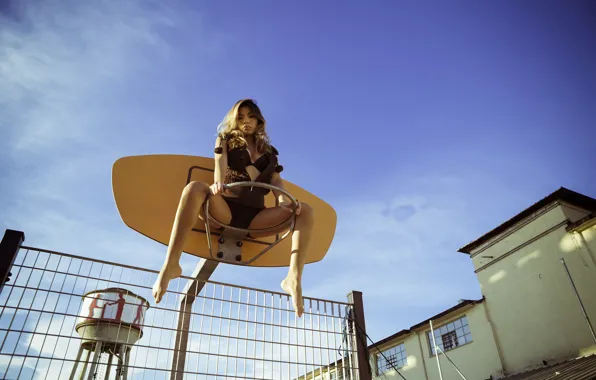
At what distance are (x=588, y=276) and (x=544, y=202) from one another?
3.12m

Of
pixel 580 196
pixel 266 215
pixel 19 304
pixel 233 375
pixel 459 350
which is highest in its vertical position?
pixel 580 196

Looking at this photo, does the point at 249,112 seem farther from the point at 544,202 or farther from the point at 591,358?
the point at 544,202

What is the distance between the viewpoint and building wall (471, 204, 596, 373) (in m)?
13.0

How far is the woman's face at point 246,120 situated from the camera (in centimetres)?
338

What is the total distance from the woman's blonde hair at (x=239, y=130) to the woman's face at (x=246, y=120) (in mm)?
23

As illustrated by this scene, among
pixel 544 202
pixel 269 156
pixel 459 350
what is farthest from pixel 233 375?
pixel 459 350

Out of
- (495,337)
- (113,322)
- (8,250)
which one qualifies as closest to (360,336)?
(113,322)

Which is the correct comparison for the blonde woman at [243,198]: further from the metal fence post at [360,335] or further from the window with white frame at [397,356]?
Answer: the window with white frame at [397,356]

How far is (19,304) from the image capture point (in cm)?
259

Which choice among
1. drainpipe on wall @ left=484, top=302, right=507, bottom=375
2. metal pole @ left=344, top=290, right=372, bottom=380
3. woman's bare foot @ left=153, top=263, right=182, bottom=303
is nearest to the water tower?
woman's bare foot @ left=153, top=263, right=182, bottom=303

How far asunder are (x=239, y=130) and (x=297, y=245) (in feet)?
3.47

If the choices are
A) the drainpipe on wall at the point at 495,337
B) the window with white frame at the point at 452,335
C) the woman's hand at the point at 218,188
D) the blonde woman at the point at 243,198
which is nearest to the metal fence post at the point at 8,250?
the blonde woman at the point at 243,198

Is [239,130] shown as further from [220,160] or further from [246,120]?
[220,160]

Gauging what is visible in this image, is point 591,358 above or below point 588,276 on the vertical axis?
below
